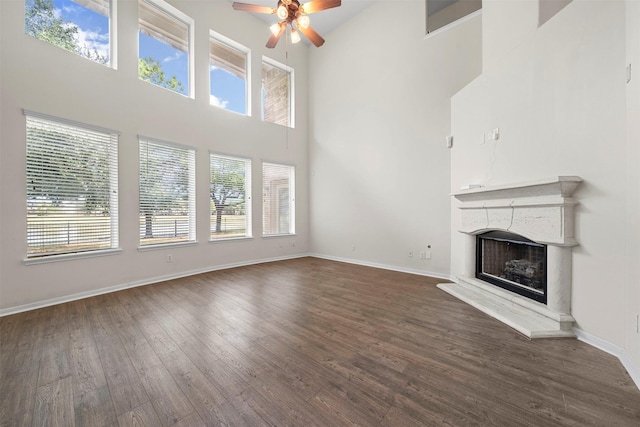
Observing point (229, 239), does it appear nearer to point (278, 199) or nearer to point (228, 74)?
point (278, 199)

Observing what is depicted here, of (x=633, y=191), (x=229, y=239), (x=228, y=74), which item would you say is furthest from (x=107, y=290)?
(x=633, y=191)

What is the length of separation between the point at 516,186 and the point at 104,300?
17.1 feet

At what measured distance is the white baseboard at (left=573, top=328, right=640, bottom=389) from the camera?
5.65 feet

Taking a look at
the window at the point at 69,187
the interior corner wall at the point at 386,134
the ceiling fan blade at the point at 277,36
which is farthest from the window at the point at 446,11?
the window at the point at 69,187

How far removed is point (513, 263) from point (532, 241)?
0.48m

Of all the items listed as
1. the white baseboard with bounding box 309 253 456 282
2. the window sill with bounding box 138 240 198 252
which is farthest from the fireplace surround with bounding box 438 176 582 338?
the window sill with bounding box 138 240 198 252

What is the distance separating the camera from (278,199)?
6160 millimetres

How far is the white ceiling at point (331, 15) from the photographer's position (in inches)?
208

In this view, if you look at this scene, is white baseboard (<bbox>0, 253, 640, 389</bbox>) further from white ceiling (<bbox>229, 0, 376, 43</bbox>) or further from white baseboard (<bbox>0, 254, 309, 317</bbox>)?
white ceiling (<bbox>229, 0, 376, 43</bbox>)

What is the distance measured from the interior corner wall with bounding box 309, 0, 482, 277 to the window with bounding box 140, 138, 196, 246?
9.80 feet

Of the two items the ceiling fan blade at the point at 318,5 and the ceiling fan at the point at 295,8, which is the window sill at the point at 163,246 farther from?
the ceiling fan blade at the point at 318,5

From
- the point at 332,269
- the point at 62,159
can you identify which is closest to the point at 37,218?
the point at 62,159

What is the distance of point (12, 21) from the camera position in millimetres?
2949

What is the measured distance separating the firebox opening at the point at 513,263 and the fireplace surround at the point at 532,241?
15 millimetres
